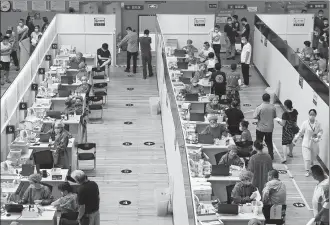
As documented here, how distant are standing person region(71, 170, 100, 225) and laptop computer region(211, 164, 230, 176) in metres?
2.38

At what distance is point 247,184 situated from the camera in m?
12.3

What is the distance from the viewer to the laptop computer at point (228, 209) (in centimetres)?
1161

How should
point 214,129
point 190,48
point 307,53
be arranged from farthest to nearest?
1. point 190,48
2. point 307,53
3. point 214,129

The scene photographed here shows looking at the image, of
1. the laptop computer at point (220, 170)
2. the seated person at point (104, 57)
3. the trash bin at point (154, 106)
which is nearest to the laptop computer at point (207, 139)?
the laptop computer at point (220, 170)

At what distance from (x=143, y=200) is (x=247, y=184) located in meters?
2.96

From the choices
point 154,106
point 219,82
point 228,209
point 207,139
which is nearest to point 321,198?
point 228,209

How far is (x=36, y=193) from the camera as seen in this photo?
1222 cm

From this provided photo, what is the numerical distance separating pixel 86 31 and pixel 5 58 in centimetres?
311

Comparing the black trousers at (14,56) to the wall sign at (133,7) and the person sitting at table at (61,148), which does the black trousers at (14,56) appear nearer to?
the wall sign at (133,7)

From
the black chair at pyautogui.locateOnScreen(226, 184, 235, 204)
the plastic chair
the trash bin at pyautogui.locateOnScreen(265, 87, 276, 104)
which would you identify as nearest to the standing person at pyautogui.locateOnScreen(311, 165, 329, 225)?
the black chair at pyautogui.locateOnScreen(226, 184, 235, 204)

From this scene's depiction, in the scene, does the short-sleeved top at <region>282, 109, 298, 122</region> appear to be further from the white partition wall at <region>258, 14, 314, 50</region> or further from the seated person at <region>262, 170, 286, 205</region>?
the white partition wall at <region>258, 14, 314, 50</region>

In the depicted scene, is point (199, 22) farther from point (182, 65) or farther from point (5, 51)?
point (5, 51)

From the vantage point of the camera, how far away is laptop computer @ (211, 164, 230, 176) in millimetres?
13250

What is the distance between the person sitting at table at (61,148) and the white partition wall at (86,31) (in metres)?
10.6
